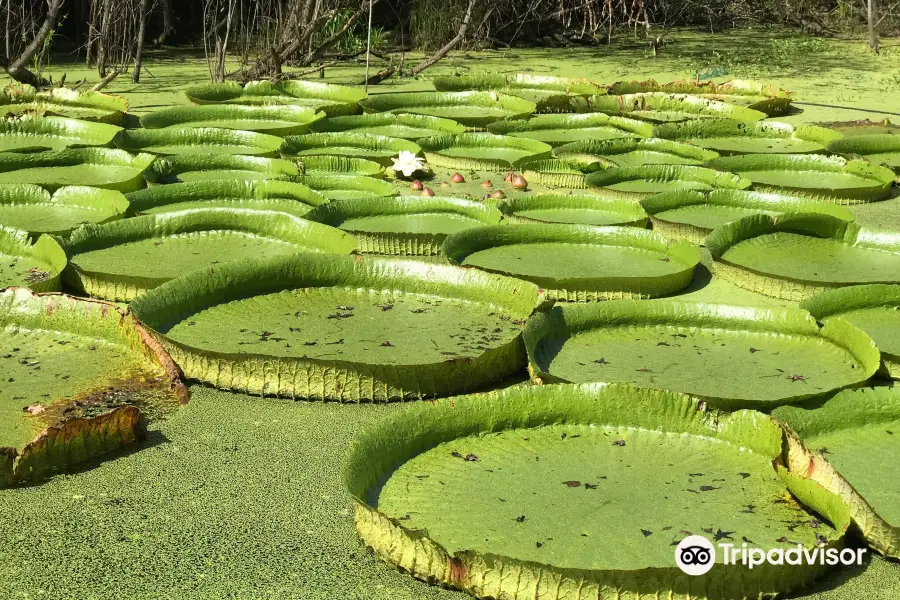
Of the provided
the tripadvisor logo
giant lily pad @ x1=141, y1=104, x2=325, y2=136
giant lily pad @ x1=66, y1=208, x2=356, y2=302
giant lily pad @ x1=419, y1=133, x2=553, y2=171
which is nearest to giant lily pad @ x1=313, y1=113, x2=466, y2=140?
giant lily pad @ x1=141, y1=104, x2=325, y2=136

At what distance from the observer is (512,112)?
7.73m

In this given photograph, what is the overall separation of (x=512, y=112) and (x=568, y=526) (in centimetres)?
572

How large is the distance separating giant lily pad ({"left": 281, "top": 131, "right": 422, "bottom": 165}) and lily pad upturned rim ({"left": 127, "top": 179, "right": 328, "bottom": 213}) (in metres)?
1.01

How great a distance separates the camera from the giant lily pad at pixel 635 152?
243 inches

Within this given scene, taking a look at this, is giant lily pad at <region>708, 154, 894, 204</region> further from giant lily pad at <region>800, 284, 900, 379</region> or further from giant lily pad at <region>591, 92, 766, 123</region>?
giant lily pad at <region>800, 284, 900, 379</region>

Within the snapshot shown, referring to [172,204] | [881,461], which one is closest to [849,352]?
[881,461]

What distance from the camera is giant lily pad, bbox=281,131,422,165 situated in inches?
243

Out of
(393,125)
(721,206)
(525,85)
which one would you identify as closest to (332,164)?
(393,125)

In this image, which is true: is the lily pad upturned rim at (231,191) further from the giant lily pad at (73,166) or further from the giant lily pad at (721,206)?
the giant lily pad at (721,206)

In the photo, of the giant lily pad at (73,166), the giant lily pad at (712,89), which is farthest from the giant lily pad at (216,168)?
the giant lily pad at (712,89)

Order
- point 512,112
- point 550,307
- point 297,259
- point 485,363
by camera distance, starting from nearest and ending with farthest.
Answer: point 485,363, point 550,307, point 297,259, point 512,112

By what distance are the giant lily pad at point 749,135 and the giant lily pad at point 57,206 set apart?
344cm

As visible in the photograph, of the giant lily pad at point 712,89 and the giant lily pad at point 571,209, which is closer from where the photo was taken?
the giant lily pad at point 571,209

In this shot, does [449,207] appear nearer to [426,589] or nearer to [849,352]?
[849,352]
